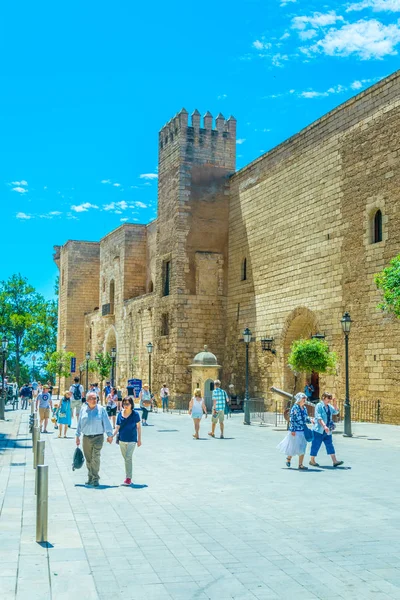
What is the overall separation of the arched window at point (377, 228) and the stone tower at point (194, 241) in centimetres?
1193

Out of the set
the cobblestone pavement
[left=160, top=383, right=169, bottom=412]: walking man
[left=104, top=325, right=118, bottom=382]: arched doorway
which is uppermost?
[left=104, top=325, right=118, bottom=382]: arched doorway

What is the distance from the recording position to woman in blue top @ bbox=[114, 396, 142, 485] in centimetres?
1078

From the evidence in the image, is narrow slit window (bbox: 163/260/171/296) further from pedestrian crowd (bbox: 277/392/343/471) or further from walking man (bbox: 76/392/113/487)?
walking man (bbox: 76/392/113/487)

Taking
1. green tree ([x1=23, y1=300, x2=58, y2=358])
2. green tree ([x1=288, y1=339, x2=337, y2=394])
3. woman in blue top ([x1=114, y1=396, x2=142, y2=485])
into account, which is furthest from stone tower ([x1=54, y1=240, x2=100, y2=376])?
woman in blue top ([x1=114, y1=396, x2=142, y2=485])

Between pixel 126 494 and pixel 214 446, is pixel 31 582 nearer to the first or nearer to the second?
pixel 126 494

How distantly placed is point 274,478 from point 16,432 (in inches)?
463

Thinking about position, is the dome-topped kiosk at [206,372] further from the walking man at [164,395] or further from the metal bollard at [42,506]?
the metal bollard at [42,506]

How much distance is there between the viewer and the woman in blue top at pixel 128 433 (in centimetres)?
1078

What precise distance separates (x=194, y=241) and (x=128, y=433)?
916 inches

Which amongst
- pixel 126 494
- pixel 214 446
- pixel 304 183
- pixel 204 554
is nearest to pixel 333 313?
pixel 304 183

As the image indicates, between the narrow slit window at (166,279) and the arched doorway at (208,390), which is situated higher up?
the narrow slit window at (166,279)

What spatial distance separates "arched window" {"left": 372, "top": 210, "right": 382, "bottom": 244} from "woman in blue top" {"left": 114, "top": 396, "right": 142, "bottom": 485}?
13.7 metres

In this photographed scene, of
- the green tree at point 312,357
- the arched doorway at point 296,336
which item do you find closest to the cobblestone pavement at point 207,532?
the green tree at point 312,357

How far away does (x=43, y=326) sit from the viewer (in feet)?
253
